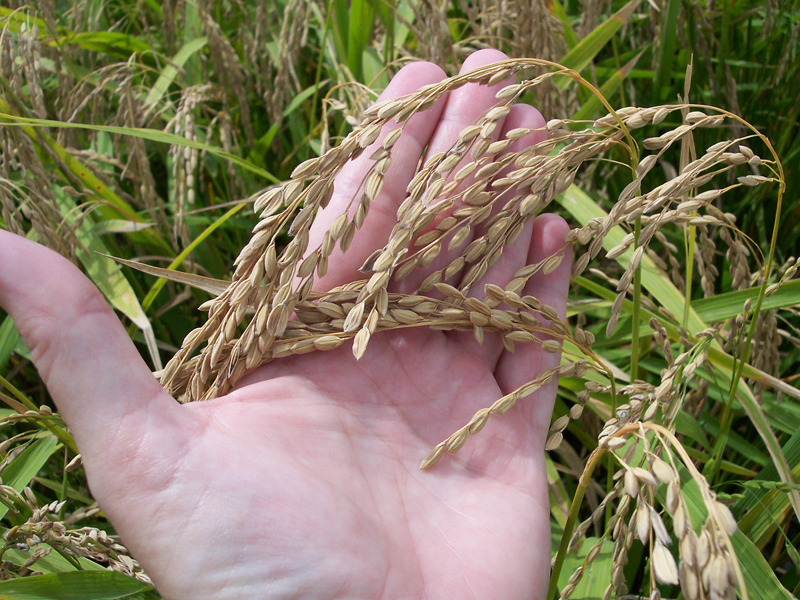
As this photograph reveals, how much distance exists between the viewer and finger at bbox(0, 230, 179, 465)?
3.05ft

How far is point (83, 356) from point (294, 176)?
18.9 inches

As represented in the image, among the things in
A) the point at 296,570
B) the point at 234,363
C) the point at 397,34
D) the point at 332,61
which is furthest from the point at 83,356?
the point at 397,34

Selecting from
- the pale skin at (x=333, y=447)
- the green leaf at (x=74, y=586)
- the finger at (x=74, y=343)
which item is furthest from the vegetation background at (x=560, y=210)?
the finger at (x=74, y=343)

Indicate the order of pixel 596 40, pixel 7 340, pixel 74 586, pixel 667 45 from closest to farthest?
pixel 74 586 → pixel 7 340 → pixel 596 40 → pixel 667 45

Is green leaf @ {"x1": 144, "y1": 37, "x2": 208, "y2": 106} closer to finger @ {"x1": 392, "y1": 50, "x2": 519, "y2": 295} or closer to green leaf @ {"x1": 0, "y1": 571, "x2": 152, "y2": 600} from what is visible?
finger @ {"x1": 392, "y1": 50, "x2": 519, "y2": 295}

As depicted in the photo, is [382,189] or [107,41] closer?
[382,189]

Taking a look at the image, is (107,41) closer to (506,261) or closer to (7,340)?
(7,340)

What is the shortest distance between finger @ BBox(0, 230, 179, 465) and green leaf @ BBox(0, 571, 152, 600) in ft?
0.96

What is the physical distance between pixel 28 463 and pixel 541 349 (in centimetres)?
131

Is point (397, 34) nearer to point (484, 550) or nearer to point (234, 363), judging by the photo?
point (234, 363)

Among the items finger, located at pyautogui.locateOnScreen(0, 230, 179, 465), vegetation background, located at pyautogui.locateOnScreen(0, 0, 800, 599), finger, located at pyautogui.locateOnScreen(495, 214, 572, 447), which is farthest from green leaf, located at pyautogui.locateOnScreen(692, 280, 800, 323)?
finger, located at pyautogui.locateOnScreen(0, 230, 179, 465)

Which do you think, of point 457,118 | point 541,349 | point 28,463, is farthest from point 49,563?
point 457,118

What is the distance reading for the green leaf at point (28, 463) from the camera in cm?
133

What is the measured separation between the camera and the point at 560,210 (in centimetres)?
206
